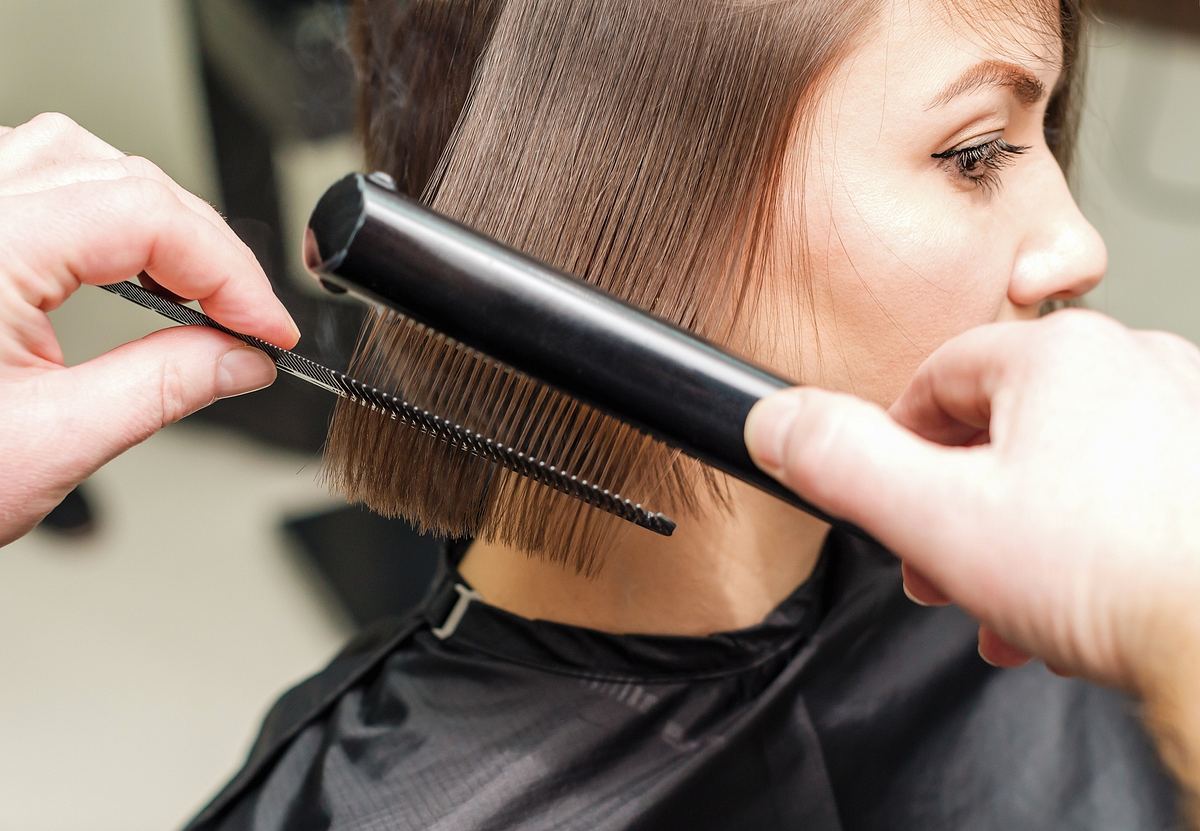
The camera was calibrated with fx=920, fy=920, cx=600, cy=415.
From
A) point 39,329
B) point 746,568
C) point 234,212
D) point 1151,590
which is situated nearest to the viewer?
point 1151,590

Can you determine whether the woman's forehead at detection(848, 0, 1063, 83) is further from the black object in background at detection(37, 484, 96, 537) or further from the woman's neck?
the black object in background at detection(37, 484, 96, 537)

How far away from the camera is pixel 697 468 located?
2.33 feet

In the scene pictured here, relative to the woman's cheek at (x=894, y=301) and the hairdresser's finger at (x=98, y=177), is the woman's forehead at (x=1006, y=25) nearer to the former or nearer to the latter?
the woman's cheek at (x=894, y=301)

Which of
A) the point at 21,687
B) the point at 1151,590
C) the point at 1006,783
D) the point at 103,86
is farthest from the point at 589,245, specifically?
the point at 21,687

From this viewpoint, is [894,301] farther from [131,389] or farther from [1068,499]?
[131,389]

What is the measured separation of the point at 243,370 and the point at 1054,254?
0.58 metres

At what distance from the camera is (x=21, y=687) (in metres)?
1.31

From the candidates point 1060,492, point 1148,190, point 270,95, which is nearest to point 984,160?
point 1060,492

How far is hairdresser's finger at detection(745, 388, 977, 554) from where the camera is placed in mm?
411

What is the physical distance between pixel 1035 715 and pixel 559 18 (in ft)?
2.44

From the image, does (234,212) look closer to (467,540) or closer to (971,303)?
(467,540)

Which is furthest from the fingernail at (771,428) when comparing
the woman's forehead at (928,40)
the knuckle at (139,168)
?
the knuckle at (139,168)

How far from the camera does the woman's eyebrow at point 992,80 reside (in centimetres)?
60

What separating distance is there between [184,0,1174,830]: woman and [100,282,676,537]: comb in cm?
6
